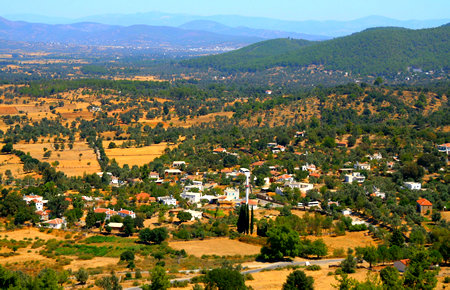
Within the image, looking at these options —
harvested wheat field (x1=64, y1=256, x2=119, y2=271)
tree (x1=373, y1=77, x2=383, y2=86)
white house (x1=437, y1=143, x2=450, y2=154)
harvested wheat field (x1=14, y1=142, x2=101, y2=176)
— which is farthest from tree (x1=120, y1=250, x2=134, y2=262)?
tree (x1=373, y1=77, x2=383, y2=86)

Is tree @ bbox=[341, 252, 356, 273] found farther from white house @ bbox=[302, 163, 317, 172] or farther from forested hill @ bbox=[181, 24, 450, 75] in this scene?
forested hill @ bbox=[181, 24, 450, 75]

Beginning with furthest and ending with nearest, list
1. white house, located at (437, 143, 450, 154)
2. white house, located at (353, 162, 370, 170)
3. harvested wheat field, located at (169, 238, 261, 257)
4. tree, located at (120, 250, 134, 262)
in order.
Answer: white house, located at (437, 143, 450, 154) < white house, located at (353, 162, 370, 170) < harvested wheat field, located at (169, 238, 261, 257) < tree, located at (120, 250, 134, 262)

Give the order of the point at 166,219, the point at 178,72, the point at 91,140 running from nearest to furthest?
the point at 166,219 < the point at 91,140 < the point at 178,72

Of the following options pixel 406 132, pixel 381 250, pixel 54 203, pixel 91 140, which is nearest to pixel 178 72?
pixel 91 140

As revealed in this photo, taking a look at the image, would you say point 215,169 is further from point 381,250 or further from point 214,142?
point 381,250

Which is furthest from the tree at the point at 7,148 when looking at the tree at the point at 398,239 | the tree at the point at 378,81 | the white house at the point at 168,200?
the tree at the point at 378,81

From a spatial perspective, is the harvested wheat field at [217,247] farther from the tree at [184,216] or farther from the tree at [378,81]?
the tree at [378,81]
